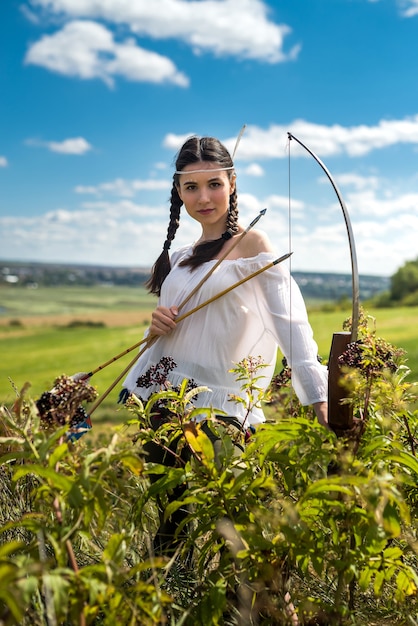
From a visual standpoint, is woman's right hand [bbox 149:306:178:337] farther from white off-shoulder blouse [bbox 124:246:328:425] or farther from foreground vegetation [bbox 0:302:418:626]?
foreground vegetation [bbox 0:302:418:626]

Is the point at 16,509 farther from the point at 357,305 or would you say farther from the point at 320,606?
the point at 357,305

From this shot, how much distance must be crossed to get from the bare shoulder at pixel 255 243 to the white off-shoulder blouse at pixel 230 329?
52 millimetres

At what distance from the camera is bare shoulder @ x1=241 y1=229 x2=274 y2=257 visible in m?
2.51

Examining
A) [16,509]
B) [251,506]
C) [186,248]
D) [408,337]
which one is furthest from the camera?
[408,337]

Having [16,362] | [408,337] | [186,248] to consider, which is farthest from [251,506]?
[16,362]

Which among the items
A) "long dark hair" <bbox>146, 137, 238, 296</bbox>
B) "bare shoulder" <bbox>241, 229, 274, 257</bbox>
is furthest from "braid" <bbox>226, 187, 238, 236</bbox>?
"bare shoulder" <bbox>241, 229, 274, 257</bbox>

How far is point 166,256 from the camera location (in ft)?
9.73

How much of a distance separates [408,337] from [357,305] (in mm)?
15389

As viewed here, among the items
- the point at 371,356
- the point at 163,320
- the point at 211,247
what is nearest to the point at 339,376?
the point at 371,356

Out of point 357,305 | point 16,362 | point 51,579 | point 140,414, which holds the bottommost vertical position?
point 16,362

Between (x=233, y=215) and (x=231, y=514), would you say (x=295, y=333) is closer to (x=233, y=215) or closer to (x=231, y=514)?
(x=233, y=215)

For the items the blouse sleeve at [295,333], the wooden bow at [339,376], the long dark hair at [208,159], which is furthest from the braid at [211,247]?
the wooden bow at [339,376]

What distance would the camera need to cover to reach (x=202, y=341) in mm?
2467

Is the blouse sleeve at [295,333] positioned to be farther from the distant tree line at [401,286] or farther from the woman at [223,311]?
the distant tree line at [401,286]
